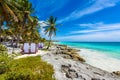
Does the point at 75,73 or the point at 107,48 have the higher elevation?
the point at 75,73

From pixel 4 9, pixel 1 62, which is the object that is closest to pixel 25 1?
pixel 4 9

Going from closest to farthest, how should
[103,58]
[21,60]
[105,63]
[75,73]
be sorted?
1. [75,73]
2. [21,60]
3. [105,63]
4. [103,58]

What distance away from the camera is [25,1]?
26.2m

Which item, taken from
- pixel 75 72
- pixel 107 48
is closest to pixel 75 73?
pixel 75 72

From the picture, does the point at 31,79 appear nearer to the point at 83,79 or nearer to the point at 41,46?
the point at 83,79

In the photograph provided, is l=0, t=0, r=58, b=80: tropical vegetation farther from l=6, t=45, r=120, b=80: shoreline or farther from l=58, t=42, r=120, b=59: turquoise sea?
l=58, t=42, r=120, b=59: turquoise sea

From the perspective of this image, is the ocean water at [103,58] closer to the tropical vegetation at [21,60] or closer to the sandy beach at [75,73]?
the sandy beach at [75,73]

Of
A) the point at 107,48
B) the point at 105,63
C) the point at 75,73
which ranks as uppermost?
the point at 75,73

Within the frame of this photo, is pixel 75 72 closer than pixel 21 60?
Yes

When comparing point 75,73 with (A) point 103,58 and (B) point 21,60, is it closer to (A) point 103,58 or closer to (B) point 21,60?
(B) point 21,60

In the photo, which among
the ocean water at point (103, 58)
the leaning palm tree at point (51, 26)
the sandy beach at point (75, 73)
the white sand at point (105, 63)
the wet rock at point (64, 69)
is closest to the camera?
the sandy beach at point (75, 73)

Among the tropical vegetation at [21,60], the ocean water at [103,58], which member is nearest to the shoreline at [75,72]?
the tropical vegetation at [21,60]

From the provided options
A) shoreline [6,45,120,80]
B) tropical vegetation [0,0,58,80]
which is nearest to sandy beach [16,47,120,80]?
shoreline [6,45,120,80]

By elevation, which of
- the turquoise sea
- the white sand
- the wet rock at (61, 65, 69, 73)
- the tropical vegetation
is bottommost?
the white sand
